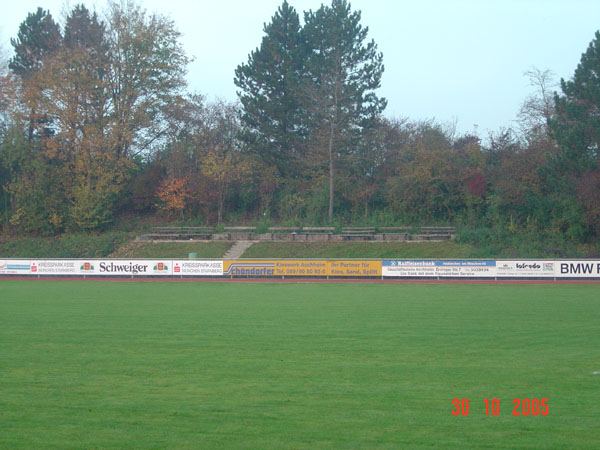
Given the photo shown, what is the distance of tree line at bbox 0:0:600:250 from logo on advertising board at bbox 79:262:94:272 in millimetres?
17543

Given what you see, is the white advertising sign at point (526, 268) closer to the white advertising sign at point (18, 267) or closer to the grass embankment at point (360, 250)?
the grass embankment at point (360, 250)

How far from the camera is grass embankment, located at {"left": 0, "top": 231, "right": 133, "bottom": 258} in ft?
173

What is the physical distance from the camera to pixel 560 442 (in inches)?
296

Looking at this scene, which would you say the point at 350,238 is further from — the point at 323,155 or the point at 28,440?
the point at 28,440

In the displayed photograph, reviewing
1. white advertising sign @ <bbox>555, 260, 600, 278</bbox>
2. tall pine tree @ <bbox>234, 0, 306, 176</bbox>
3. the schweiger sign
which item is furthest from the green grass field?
tall pine tree @ <bbox>234, 0, 306, 176</bbox>

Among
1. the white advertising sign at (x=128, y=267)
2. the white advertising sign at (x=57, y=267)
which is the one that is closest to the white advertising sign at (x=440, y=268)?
the white advertising sign at (x=128, y=267)

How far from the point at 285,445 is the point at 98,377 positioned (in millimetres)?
4787

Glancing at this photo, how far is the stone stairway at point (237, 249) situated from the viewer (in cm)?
4876

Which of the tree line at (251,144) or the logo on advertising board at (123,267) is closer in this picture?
the logo on advertising board at (123,267)

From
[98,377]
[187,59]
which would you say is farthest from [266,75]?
[98,377]

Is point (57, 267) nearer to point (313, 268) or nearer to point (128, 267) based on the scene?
point (128, 267)
